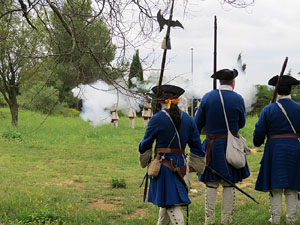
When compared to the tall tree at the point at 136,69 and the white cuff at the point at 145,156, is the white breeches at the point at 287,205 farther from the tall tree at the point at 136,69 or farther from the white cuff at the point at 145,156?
the tall tree at the point at 136,69

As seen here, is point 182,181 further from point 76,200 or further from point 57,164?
point 57,164

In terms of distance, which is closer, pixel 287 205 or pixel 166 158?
pixel 166 158

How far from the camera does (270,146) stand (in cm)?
538

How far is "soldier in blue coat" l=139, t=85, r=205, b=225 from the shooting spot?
444cm

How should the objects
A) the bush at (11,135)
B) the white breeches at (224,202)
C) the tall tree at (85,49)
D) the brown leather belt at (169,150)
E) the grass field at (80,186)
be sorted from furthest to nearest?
the bush at (11,135)
the grass field at (80,186)
the white breeches at (224,202)
the tall tree at (85,49)
the brown leather belt at (169,150)

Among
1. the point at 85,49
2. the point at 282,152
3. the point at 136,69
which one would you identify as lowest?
the point at 282,152

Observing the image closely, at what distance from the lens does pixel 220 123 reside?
17.4ft

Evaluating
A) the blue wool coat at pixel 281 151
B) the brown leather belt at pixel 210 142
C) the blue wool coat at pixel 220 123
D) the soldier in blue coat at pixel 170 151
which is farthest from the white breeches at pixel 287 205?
the soldier in blue coat at pixel 170 151

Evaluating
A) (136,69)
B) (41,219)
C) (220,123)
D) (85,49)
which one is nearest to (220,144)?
(220,123)

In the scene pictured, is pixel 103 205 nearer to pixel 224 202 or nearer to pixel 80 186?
pixel 80 186

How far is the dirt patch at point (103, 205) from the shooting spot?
21.4 feet

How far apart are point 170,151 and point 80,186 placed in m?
4.30

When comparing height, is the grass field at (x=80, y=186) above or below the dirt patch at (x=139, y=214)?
above

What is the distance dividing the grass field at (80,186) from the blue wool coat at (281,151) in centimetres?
68
